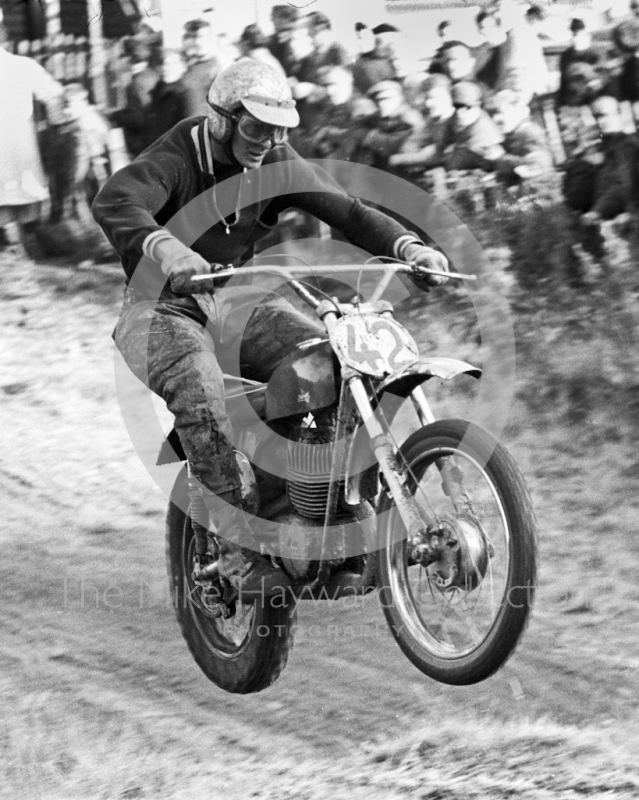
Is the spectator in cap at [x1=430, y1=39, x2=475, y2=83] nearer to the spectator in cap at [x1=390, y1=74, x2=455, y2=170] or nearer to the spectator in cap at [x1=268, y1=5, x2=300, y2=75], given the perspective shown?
the spectator in cap at [x1=390, y1=74, x2=455, y2=170]

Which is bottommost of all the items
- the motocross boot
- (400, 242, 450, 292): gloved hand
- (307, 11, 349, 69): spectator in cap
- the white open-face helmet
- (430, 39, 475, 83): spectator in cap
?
the motocross boot

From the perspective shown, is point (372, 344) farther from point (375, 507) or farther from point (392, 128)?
point (392, 128)

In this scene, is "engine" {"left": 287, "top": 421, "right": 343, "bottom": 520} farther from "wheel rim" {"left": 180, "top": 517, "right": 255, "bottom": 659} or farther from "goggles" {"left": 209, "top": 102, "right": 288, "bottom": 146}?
"goggles" {"left": 209, "top": 102, "right": 288, "bottom": 146}

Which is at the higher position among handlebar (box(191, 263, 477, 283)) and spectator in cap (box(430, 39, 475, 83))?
spectator in cap (box(430, 39, 475, 83))

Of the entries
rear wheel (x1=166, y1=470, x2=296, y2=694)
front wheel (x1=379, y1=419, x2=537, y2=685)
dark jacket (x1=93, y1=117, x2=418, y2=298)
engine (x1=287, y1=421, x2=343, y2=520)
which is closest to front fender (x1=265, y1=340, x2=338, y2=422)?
engine (x1=287, y1=421, x2=343, y2=520)

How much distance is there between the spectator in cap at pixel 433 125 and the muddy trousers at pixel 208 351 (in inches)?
95.9

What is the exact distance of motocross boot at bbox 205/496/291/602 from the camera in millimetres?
3520

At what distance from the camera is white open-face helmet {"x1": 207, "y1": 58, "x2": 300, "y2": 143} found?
3.45 meters

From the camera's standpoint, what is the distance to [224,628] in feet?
13.4

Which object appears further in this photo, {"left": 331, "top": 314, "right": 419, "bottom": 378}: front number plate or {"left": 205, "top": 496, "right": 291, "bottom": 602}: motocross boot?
{"left": 205, "top": 496, "right": 291, "bottom": 602}: motocross boot

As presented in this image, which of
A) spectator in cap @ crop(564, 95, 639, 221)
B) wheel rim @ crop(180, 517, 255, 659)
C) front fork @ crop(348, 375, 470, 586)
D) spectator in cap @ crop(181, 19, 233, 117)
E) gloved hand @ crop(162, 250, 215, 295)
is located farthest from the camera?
spectator in cap @ crop(181, 19, 233, 117)

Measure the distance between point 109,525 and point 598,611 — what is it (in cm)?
215

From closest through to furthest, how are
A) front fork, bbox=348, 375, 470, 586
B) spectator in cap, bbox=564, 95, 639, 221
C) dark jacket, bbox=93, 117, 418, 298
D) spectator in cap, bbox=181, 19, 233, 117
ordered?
front fork, bbox=348, 375, 470, 586 → dark jacket, bbox=93, 117, 418, 298 → spectator in cap, bbox=564, 95, 639, 221 → spectator in cap, bbox=181, 19, 233, 117

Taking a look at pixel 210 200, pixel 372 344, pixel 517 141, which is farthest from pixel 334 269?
pixel 517 141
